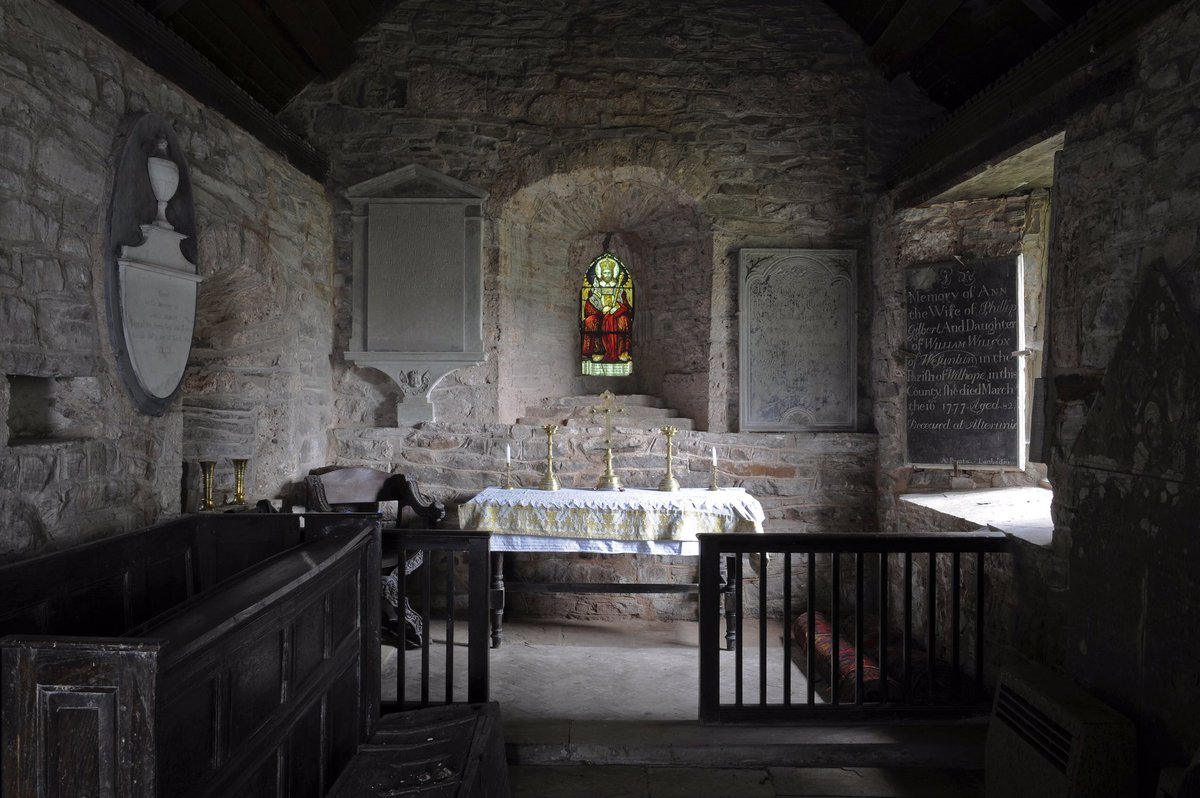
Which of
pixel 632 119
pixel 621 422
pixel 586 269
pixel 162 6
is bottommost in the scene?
pixel 621 422

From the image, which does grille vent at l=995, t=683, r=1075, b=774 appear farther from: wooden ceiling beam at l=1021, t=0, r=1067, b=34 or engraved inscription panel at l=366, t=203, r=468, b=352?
engraved inscription panel at l=366, t=203, r=468, b=352

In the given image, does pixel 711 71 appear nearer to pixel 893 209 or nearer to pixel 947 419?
pixel 893 209

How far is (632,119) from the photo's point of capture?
567 cm

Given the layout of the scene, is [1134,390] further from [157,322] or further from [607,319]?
[607,319]

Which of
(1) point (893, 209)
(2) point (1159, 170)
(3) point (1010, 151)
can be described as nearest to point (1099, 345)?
(2) point (1159, 170)

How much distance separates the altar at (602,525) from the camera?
14.9 feet

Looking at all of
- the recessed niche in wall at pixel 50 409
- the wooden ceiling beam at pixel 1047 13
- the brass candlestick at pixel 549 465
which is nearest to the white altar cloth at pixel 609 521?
the brass candlestick at pixel 549 465

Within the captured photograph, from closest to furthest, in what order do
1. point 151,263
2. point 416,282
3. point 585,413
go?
1. point 151,263
2. point 416,282
3. point 585,413

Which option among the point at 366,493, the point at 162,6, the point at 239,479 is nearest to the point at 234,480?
the point at 239,479

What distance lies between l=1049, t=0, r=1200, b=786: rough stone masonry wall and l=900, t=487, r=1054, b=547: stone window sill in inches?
13.4

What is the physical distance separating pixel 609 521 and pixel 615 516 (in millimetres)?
46

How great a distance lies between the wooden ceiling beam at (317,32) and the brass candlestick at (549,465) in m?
2.95

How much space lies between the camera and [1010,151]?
12.8ft

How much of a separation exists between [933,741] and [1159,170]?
2210mm
